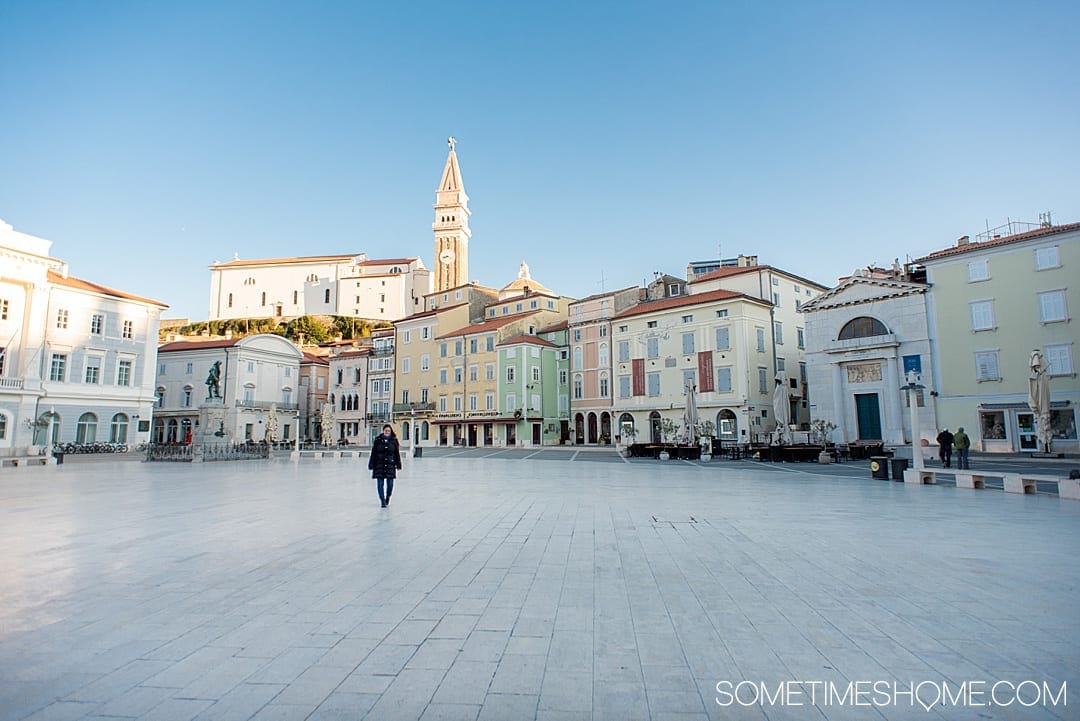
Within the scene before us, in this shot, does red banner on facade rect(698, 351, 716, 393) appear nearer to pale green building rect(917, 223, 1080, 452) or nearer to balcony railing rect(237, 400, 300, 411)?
pale green building rect(917, 223, 1080, 452)

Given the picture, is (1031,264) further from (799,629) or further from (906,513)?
(799,629)

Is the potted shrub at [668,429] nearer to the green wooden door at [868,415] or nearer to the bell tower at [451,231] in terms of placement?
the green wooden door at [868,415]

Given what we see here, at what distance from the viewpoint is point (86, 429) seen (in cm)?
3959

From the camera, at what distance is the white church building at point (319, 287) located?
102 meters

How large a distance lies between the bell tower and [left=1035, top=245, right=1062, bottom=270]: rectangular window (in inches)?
3021

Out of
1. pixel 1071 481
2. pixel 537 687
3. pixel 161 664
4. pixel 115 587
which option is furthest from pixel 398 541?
pixel 1071 481

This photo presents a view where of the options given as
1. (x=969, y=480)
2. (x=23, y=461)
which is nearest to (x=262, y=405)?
(x=23, y=461)

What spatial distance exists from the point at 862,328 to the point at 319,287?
299 feet

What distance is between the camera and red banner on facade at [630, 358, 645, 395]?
45.7 m

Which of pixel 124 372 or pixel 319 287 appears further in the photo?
pixel 319 287

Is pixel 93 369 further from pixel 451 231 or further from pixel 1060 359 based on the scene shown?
pixel 451 231

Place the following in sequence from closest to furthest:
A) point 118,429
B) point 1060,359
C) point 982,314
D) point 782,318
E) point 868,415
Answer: point 1060,359, point 982,314, point 868,415, point 118,429, point 782,318

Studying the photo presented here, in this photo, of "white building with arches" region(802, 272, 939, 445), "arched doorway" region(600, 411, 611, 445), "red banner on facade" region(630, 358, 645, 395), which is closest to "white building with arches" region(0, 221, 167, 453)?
"arched doorway" region(600, 411, 611, 445)

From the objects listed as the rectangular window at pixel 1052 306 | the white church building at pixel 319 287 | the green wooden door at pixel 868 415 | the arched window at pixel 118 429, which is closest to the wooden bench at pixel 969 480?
the rectangular window at pixel 1052 306
